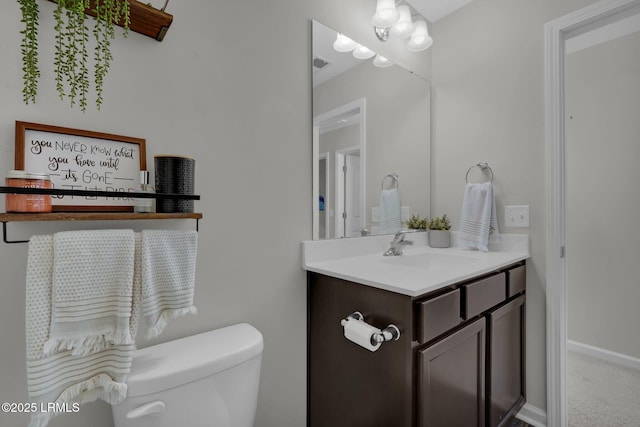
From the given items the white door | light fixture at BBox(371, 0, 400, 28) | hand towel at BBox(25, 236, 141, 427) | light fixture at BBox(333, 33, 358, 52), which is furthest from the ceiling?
hand towel at BBox(25, 236, 141, 427)

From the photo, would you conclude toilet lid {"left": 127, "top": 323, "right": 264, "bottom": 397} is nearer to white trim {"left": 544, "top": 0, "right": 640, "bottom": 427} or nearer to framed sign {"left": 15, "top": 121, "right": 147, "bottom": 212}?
framed sign {"left": 15, "top": 121, "right": 147, "bottom": 212}

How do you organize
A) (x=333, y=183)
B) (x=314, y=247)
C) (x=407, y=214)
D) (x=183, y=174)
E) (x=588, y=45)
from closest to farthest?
1. (x=183, y=174)
2. (x=314, y=247)
3. (x=333, y=183)
4. (x=407, y=214)
5. (x=588, y=45)

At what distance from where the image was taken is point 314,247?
136 centimetres

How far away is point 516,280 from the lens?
1.52m

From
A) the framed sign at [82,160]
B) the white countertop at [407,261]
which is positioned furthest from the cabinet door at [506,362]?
the framed sign at [82,160]

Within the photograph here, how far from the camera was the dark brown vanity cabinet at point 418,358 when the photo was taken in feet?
3.13

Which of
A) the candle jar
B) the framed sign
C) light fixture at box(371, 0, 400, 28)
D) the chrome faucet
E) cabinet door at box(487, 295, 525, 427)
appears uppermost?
light fixture at box(371, 0, 400, 28)

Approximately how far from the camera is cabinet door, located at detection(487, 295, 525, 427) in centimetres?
131

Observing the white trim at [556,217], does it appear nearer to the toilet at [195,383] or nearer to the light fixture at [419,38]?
the light fixture at [419,38]

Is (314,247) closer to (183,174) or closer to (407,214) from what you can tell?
(183,174)

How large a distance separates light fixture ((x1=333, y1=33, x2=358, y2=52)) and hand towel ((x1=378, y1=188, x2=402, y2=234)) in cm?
79

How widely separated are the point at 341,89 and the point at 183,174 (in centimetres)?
94

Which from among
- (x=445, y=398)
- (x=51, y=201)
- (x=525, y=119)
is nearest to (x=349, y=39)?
(x=525, y=119)

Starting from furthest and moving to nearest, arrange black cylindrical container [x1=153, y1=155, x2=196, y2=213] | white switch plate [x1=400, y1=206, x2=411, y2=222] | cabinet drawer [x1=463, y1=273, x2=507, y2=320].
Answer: white switch plate [x1=400, y1=206, x2=411, y2=222] → cabinet drawer [x1=463, y1=273, x2=507, y2=320] → black cylindrical container [x1=153, y1=155, x2=196, y2=213]
